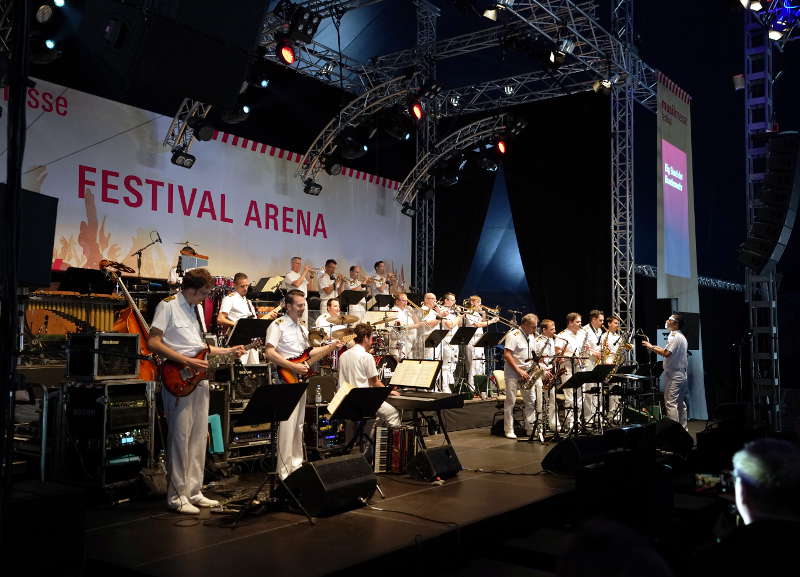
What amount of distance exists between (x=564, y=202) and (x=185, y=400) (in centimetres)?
1209

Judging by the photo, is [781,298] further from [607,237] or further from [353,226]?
[353,226]

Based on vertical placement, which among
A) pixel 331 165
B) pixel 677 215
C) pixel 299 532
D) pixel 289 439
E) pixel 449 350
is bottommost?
pixel 299 532

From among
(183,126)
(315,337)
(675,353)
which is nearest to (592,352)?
(675,353)

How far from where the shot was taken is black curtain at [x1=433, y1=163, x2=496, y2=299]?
56.8ft

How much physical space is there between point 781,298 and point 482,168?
25.5ft

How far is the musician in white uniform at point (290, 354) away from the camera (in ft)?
22.9

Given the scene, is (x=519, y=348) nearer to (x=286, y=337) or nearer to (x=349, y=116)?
(x=286, y=337)

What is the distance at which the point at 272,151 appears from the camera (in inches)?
575

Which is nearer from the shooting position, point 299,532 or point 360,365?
point 299,532

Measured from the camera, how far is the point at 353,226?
1627cm

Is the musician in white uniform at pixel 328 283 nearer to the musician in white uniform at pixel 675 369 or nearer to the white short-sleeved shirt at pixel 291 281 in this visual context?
the white short-sleeved shirt at pixel 291 281

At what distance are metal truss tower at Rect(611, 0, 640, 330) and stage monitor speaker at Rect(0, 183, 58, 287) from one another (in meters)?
11.6

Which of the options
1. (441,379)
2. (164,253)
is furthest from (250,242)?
(441,379)

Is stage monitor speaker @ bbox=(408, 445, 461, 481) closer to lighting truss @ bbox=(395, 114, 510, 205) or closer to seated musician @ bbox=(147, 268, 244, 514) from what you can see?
seated musician @ bbox=(147, 268, 244, 514)
